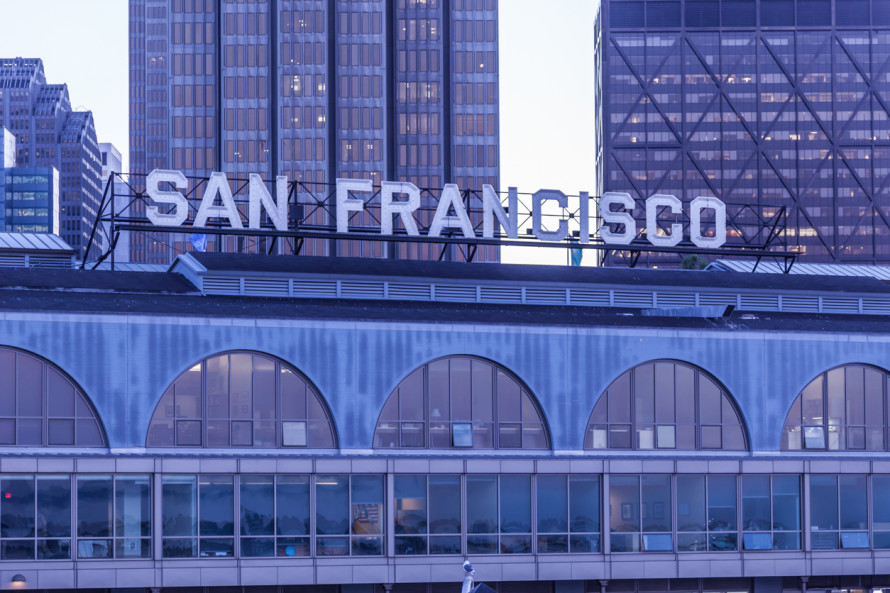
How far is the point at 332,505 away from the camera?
56.6m

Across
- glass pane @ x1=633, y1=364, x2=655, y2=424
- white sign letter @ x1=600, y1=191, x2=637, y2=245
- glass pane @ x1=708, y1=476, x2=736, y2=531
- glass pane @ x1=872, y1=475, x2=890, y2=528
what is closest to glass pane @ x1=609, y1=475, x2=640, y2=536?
glass pane @ x1=633, y1=364, x2=655, y2=424

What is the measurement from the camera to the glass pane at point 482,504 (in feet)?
190

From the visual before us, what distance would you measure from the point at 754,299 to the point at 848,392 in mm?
11110

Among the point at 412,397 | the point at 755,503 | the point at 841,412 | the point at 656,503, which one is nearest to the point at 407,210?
the point at 412,397

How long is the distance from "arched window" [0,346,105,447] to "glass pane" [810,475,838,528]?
3259 centimetres

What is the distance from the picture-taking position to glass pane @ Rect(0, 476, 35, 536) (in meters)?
52.5

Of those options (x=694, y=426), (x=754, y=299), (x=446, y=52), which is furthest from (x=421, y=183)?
(x=694, y=426)

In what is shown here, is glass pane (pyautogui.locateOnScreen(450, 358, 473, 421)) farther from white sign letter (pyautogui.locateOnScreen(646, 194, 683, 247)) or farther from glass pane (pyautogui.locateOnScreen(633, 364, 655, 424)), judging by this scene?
white sign letter (pyautogui.locateOnScreen(646, 194, 683, 247))

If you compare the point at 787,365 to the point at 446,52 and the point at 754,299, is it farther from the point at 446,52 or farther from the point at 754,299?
the point at 446,52

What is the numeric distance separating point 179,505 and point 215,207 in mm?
20637

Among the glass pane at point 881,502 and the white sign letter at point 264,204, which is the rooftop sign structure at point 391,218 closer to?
the white sign letter at point 264,204

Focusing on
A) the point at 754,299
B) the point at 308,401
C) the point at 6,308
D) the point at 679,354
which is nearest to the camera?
the point at 6,308

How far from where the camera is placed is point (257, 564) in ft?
181

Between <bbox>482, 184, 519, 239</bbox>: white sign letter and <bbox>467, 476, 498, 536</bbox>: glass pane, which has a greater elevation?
<bbox>482, 184, 519, 239</bbox>: white sign letter
